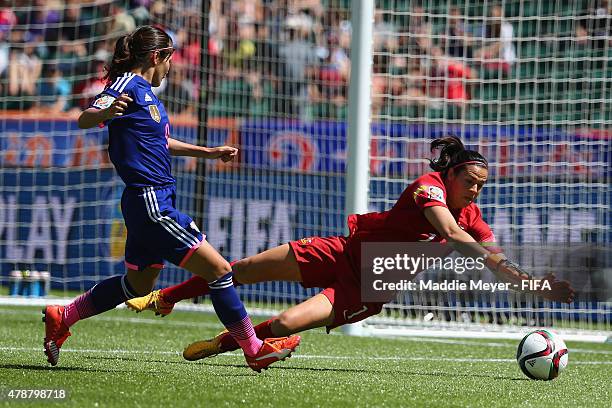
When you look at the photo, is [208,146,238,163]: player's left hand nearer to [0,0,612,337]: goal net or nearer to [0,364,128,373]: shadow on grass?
[0,364,128,373]: shadow on grass

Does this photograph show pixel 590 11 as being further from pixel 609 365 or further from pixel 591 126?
pixel 609 365

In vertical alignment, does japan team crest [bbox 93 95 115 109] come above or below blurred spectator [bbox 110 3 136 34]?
below

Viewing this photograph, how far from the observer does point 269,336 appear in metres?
6.18

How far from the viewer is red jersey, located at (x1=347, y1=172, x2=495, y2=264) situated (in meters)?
6.25

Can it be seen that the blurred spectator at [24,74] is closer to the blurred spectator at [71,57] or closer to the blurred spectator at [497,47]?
the blurred spectator at [71,57]

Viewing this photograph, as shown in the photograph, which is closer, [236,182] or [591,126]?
[591,126]

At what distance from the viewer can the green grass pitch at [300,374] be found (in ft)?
16.2

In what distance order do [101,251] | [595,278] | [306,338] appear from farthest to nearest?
[101,251]
[595,278]
[306,338]

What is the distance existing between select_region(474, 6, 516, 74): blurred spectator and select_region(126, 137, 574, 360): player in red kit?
4.60 metres

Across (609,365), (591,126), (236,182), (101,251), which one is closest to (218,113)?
(236,182)

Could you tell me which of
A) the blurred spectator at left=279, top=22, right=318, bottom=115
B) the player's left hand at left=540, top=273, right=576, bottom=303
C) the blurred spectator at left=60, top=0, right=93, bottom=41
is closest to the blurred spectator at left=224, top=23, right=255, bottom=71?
the blurred spectator at left=279, top=22, right=318, bottom=115

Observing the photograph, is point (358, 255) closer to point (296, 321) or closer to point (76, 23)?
point (296, 321)

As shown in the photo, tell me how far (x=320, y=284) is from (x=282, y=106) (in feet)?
21.7

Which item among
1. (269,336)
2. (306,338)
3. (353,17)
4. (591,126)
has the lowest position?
(306,338)
